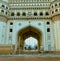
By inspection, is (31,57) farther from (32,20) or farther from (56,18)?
(32,20)

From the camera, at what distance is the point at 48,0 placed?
29016 mm

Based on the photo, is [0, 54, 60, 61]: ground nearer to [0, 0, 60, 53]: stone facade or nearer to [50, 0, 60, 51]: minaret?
[50, 0, 60, 51]: minaret

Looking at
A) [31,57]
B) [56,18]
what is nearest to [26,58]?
[31,57]

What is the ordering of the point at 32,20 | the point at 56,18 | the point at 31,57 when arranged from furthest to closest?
the point at 32,20 < the point at 56,18 < the point at 31,57

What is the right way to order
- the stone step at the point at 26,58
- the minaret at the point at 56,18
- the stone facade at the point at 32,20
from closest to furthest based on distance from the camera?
the stone step at the point at 26,58 → the minaret at the point at 56,18 → the stone facade at the point at 32,20

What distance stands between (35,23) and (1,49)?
9.18m

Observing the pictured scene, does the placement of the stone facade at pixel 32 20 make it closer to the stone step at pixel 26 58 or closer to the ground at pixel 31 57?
the ground at pixel 31 57

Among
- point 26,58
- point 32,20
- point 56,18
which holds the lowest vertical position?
point 26,58

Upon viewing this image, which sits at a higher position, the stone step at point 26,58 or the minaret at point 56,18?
the minaret at point 56,18

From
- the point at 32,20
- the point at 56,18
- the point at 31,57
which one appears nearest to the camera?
the point at 31,57

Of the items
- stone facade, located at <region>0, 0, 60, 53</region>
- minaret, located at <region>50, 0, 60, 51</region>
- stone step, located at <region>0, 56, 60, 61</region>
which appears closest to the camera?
stone step, located at <region>0, 56, 60, 61</region>

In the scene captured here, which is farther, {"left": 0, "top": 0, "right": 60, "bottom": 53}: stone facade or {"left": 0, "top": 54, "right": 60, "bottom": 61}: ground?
{"left": 0, "top": 0, "right": 60, "bottom": 53}: stone facade

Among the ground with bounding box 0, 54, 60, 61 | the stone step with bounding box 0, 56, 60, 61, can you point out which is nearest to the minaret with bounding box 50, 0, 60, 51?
the ground with bounding box 0, 54, 60, 61

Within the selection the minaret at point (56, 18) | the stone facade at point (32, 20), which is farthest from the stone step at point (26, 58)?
the stone facade at point (32, 20)
